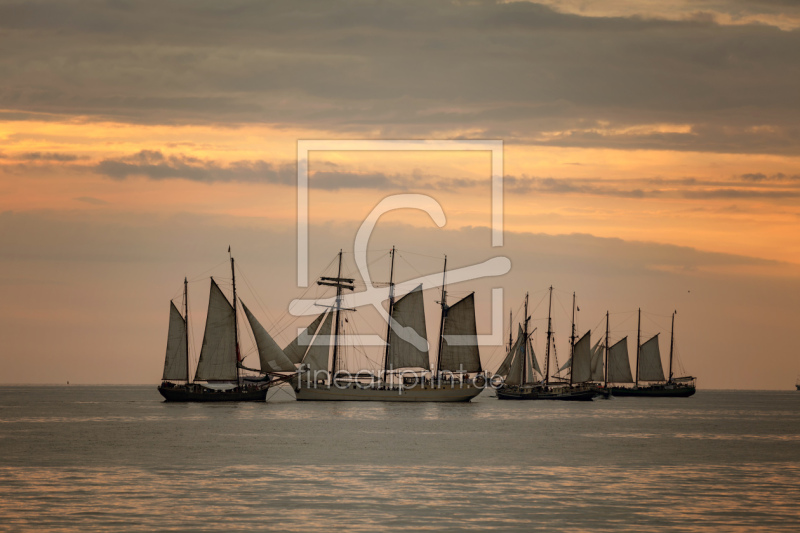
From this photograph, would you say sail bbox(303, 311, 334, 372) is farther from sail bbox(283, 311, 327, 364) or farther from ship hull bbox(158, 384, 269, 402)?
ship hull bbox(158, 384, 269, 402)

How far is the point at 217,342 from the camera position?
129250 mm

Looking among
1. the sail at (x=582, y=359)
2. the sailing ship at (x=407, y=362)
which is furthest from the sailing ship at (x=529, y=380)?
the sailing ship at (x=407, y=362)

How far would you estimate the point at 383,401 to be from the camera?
470 feet

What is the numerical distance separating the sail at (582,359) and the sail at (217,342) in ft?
214

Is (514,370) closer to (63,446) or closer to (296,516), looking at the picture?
(63,446)

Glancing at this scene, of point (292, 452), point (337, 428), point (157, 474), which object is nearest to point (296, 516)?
point (157, 474)

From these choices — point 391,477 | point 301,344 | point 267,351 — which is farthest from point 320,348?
point 391,477

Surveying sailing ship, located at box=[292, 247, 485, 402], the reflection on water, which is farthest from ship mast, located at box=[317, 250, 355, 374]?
the reflection on water

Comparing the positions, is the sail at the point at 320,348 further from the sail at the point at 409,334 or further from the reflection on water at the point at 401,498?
the reflection on water at the point at 401,498

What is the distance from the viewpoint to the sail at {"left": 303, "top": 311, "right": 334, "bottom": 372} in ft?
443

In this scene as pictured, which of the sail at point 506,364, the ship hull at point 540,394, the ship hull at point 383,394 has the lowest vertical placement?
the ship hull at point 540,394

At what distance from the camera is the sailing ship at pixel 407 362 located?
5502 inches

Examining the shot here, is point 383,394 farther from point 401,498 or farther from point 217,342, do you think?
point 401,498

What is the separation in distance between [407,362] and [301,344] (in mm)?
15395
